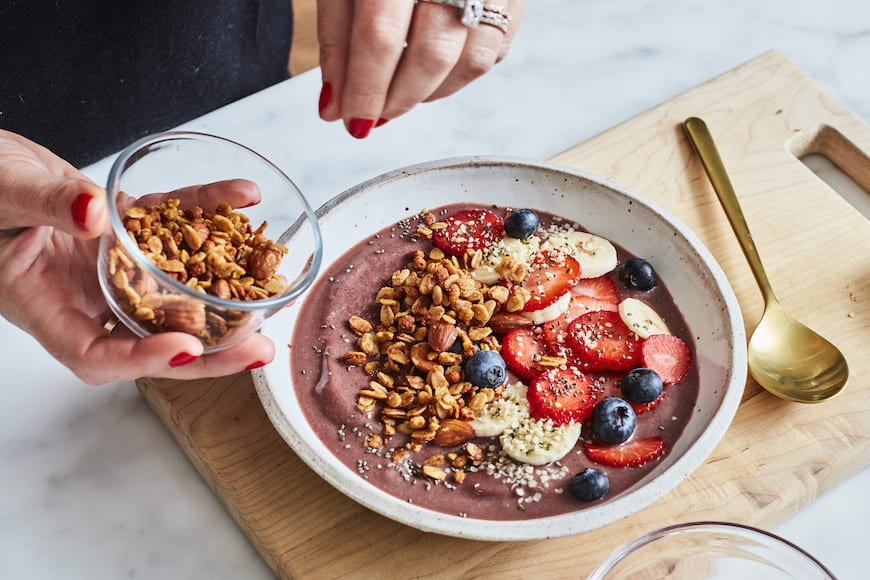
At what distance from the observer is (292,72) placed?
2947 millimetres

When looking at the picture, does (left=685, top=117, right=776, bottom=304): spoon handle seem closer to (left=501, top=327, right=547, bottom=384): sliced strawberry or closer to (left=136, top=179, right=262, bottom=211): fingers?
(left=501, top=327, right=547, bottom=384): sliced strawberry

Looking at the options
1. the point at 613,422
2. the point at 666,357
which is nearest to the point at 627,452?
the point at 613,422

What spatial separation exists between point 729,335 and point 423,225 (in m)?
0.58

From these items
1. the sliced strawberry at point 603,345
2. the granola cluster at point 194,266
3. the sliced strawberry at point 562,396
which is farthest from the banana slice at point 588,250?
the granola cluster at point 194,266

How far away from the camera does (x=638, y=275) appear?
174 centimetres

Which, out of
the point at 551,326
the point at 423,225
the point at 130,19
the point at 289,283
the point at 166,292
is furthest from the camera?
the point at 130,19

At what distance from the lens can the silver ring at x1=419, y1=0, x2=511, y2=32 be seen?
1298 mm

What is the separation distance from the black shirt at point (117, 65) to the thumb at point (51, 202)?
1.94ft

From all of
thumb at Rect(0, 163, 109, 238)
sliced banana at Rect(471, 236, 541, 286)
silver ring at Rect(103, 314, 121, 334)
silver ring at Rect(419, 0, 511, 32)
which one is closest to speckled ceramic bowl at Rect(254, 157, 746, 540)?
sliced banana at Rect(471, 236, 541, 286)

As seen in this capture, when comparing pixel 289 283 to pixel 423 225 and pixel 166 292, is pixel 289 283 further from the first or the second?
pixel 423 225

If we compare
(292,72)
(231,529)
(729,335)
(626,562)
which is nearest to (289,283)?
(231,529)

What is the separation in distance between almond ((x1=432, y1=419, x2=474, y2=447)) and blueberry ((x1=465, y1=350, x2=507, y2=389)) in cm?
8

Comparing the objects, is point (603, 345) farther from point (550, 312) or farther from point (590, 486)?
point (590, 486)

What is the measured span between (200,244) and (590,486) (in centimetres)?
67
